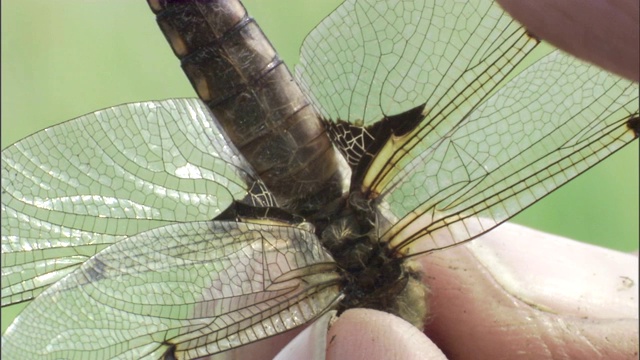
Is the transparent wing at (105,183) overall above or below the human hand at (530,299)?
above

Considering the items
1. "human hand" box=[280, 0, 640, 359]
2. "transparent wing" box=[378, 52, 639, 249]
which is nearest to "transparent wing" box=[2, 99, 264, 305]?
"transparent wing" box=[378, 52, 639, 249]

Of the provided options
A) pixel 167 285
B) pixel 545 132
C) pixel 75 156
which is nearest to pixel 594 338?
pixel 545 132

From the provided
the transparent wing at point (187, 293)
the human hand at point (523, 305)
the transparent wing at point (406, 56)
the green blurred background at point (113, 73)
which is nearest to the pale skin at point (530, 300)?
the human hand at point (523, 305)

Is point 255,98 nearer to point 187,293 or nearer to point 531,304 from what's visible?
point 187,293

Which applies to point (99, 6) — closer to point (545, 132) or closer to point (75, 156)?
point (75, 156)

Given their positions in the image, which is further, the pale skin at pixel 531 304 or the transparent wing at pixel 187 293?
the pale skin at pixel 531 304

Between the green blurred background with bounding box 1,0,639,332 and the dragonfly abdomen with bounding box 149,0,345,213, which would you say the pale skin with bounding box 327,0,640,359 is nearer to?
the dragonfly abdomen with bounding box 149,0,345,213

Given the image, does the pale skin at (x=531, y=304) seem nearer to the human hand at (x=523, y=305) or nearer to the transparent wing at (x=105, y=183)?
the human hand at (x=523, y=305)

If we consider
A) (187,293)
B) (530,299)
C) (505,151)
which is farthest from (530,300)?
(187,293)
